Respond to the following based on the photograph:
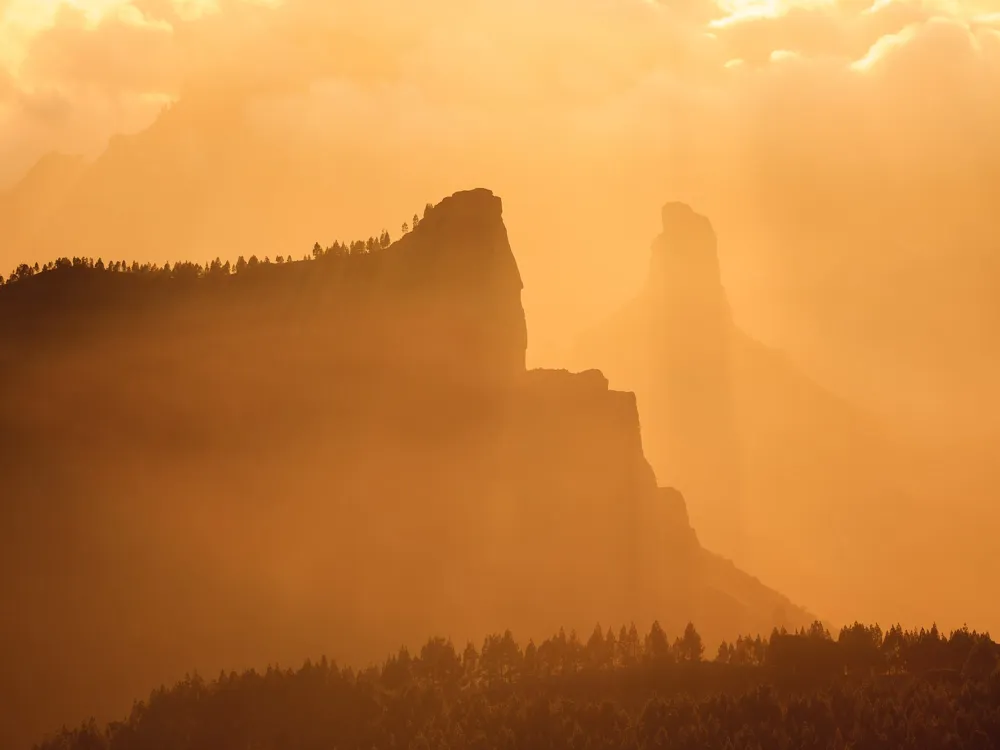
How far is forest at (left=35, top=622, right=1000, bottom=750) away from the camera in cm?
16250

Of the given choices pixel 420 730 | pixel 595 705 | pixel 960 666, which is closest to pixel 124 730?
pixel 420 730

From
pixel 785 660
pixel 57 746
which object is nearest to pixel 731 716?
pixel 785 660

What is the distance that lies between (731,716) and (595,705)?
68.6 feet

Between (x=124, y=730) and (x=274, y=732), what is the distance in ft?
76.9

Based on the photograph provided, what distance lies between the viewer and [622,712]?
178 meters

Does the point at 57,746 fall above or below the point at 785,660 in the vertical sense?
below

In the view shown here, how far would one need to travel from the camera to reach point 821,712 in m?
168

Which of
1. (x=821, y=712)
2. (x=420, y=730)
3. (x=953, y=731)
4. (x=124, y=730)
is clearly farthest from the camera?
(x=124, y=730)

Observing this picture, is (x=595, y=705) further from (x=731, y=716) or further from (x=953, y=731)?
(x=953, y=731)

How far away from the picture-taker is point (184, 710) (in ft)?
638

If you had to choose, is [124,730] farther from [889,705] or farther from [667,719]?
[889,705]

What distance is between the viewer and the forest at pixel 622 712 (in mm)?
162500

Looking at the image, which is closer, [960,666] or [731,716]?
[731,716]

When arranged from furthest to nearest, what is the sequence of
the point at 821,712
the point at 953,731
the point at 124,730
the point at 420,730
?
the point at 124,730 < the point at 420,730 < the point at 821,712 < the point at 953,731
